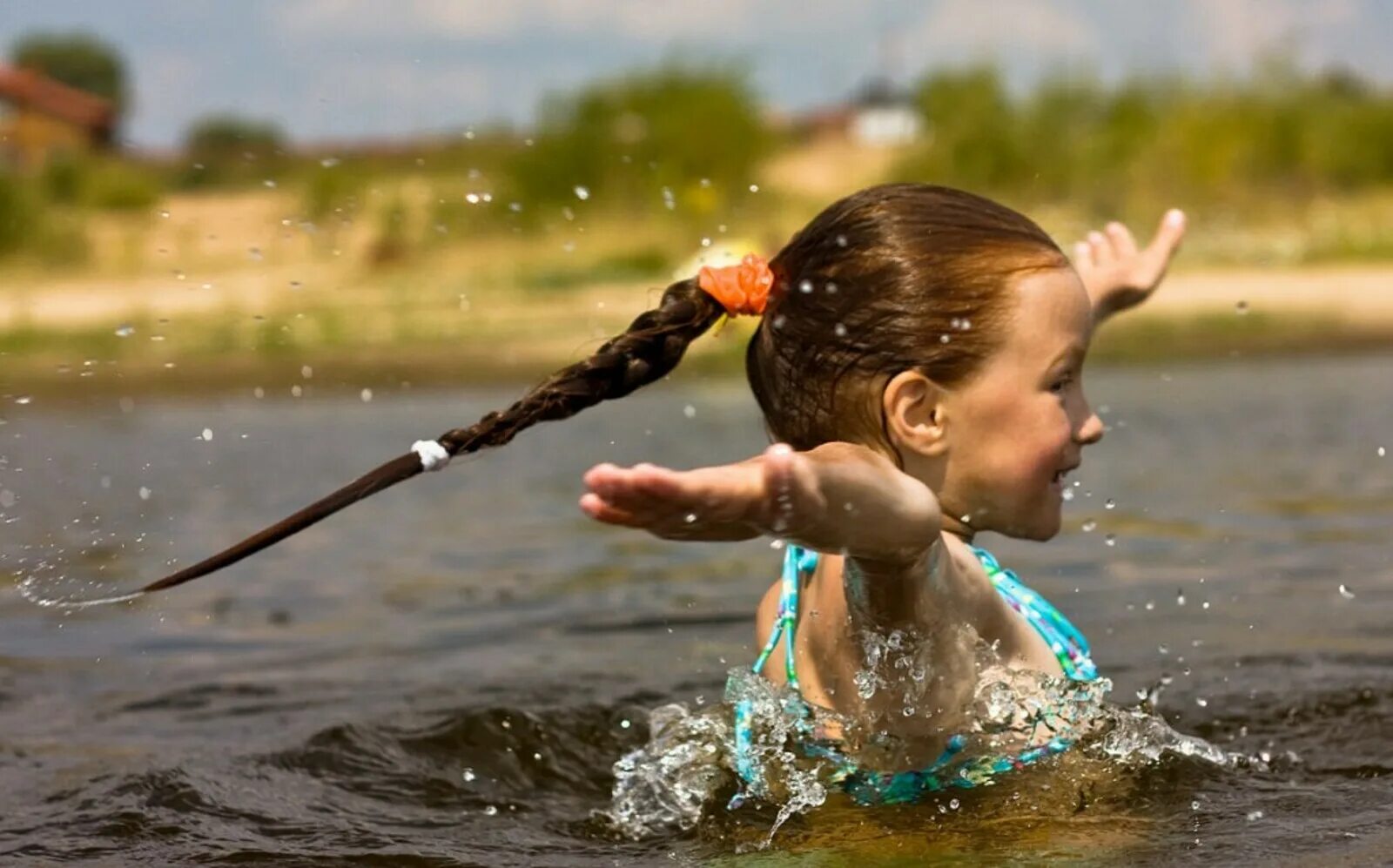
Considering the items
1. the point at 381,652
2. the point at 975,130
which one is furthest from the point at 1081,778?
the point at 975,130

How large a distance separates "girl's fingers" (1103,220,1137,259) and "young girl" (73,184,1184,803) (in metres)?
0.98

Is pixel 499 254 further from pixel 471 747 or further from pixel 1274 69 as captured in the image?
pixel 471 747

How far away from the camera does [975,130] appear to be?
24031 mm

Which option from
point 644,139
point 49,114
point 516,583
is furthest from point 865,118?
point 516,583

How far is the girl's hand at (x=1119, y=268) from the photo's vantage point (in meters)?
4.16

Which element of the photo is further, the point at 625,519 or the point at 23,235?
the point at 23,235

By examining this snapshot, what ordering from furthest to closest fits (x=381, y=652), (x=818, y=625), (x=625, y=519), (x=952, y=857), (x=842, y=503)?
(x=381, y=652) → (x=818, y=625) → (x=952, y=857) → (x=842, y=503) → (x=625, y=519)

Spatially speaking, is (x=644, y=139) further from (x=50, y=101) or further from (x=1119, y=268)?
(x=50, y=101)

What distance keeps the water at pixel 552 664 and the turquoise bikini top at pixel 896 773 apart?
6 centimetres

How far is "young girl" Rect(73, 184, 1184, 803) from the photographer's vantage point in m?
3.03

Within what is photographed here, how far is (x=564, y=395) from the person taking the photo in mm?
2928

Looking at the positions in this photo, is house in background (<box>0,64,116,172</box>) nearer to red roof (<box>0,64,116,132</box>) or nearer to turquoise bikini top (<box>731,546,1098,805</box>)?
red roof (<box>0,64,116,132</box>)

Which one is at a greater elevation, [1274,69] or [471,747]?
[1274,69]

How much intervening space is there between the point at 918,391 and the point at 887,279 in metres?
0.18
